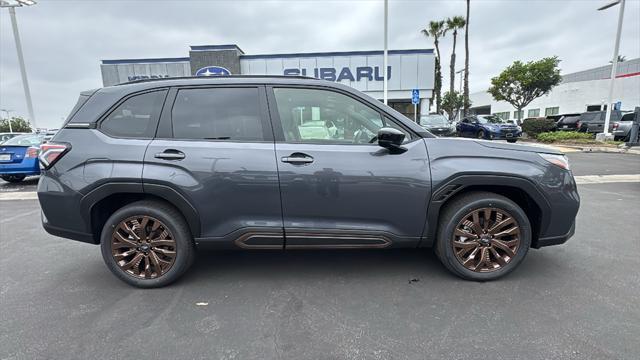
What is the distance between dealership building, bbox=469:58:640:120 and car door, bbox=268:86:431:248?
33613 millimetres

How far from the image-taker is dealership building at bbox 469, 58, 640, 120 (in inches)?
1297

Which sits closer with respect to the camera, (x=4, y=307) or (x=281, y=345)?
(x=281, y=345)

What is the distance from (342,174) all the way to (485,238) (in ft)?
4.64

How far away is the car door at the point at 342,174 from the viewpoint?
2682 mm

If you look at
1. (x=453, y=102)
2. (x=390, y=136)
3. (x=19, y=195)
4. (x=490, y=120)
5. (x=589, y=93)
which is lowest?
(x=19, y=195)

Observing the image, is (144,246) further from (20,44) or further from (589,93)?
(589,93)

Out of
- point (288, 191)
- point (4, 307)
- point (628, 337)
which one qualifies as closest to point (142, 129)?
point (288, 191)

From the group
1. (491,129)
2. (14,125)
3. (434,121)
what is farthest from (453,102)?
(14,125)

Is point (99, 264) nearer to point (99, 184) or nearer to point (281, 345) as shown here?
point (99, 184)

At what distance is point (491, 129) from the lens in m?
16.9

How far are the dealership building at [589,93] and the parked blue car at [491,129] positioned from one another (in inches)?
653

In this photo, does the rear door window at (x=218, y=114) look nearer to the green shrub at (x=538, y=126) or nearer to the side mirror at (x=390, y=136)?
the side mirror at (x=390, y=136)

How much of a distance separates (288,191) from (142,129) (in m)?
1.40

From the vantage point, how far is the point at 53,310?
2.62 metres
